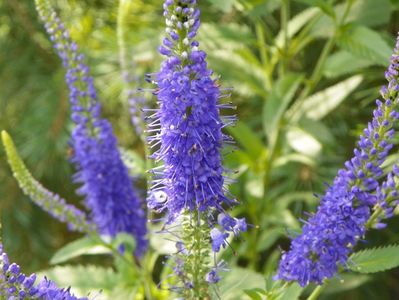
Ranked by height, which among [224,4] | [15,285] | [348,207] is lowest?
[348,207]

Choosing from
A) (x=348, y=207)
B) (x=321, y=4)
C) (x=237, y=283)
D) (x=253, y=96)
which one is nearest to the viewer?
(x=348, y=207)

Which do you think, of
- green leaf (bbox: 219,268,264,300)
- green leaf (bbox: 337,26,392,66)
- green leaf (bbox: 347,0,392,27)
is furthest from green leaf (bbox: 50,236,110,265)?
green leaf (bbox: 347,0,392,27)

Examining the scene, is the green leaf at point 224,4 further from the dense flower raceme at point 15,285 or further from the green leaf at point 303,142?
the dense flower raceme at point 15,285

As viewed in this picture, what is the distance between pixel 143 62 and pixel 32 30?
26.9 inches

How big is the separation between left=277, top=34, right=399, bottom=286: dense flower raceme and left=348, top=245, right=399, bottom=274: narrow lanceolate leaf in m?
0.11

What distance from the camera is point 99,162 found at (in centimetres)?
226

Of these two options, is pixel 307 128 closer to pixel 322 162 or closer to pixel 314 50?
pixel 322 162

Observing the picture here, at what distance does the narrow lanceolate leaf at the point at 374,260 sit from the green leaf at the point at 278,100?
79cm

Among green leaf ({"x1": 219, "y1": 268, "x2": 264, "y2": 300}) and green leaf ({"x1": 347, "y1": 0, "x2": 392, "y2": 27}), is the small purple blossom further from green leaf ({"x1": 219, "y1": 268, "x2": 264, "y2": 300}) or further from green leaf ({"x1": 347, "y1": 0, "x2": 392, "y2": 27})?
green leaf ({"x1": 347, "y1": 0, "x2": 392, "y2": 27})

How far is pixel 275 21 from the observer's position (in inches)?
129

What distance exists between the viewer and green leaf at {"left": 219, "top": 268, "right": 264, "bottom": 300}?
195 cm

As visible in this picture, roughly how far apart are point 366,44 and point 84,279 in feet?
4.51

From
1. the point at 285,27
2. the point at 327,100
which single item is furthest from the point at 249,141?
the point at 285,27

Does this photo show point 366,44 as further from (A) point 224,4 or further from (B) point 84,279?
(B) point 84,279
